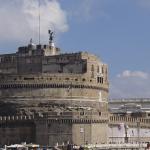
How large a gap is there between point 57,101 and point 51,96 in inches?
39.2

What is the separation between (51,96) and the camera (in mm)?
83562

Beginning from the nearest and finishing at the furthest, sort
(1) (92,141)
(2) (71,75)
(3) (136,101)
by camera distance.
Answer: (1) (92,141), (2) (71,75), (3) (136,101)

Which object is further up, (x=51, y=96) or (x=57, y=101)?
(x=51, y=96)

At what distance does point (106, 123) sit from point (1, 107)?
1365 centimetres

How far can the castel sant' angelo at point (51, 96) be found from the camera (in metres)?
77.1

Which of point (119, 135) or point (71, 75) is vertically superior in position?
point (71, 75)

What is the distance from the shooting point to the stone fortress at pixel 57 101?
253 feet

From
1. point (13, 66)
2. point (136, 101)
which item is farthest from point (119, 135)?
point (136, 101)

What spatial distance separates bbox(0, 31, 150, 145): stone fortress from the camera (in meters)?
77.1

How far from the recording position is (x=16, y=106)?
83438mm

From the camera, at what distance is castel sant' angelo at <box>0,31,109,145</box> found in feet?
253

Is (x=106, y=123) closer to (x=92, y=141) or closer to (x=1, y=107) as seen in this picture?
(x=92, y=141)

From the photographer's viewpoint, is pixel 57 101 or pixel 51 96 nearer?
pixel 51 96

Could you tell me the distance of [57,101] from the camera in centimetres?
8369
